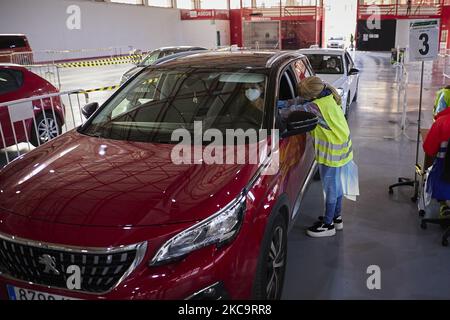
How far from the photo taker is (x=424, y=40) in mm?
4617

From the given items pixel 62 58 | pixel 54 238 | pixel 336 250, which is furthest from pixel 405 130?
pixel 62 58

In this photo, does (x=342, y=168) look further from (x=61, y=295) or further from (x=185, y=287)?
(x=61, y=295)

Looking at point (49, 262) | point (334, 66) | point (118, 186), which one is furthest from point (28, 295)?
point (334, 66)

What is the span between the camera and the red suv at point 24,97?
604 centimetres

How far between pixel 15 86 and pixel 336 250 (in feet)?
17.4

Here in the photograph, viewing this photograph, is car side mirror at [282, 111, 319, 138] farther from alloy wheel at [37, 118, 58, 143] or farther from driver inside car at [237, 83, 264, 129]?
alloy wheel at [37, 118, 58, 143]

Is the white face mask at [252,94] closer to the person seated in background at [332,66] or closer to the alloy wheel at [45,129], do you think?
the alloy wheel at [45,129]

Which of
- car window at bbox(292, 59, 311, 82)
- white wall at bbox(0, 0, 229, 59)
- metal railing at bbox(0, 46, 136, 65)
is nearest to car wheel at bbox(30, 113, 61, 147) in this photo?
car window at bbox(292, 59, 311, 82)

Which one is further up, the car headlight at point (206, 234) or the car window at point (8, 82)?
the car window at point (8, 82)

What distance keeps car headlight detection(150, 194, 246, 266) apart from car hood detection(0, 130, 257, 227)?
5 cm

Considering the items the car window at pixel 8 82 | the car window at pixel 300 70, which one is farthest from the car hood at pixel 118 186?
the car window at pixel 8 82

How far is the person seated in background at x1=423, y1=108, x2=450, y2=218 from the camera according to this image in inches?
139

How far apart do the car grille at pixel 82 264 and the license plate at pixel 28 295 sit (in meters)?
0.05

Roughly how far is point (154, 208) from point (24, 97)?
17.0 ft
